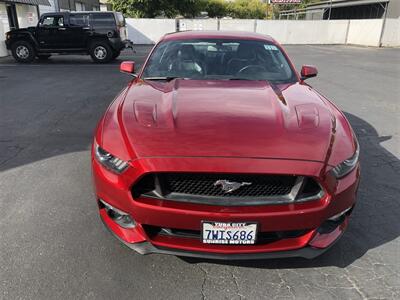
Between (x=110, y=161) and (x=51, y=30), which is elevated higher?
(x=110, y=161)

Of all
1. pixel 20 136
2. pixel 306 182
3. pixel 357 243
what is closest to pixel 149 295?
pixel 306 182

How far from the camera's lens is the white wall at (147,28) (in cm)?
2691

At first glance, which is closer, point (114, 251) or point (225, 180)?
point (225, 180)

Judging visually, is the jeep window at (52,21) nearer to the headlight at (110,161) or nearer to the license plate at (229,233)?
the headlight at (110,161)

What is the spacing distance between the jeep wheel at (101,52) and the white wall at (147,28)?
12793mm

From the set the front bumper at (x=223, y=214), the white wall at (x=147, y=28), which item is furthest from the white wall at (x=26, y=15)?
the front bumper at (x=223, y=214)

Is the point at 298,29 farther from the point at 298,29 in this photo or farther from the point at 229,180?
the point at 229,180

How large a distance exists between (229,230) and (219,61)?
7.45 feet

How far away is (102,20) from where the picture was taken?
14562mm

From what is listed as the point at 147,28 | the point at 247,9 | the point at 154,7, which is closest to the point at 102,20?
the point at 147,28

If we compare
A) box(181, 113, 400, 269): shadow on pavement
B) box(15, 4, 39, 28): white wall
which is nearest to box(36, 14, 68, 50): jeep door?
box(15, 4, 39, 28): white wall

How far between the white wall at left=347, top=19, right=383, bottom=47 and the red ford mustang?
89.9 feet

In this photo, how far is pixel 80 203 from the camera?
11.3ft

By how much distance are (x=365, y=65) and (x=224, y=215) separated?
50.8 ft
